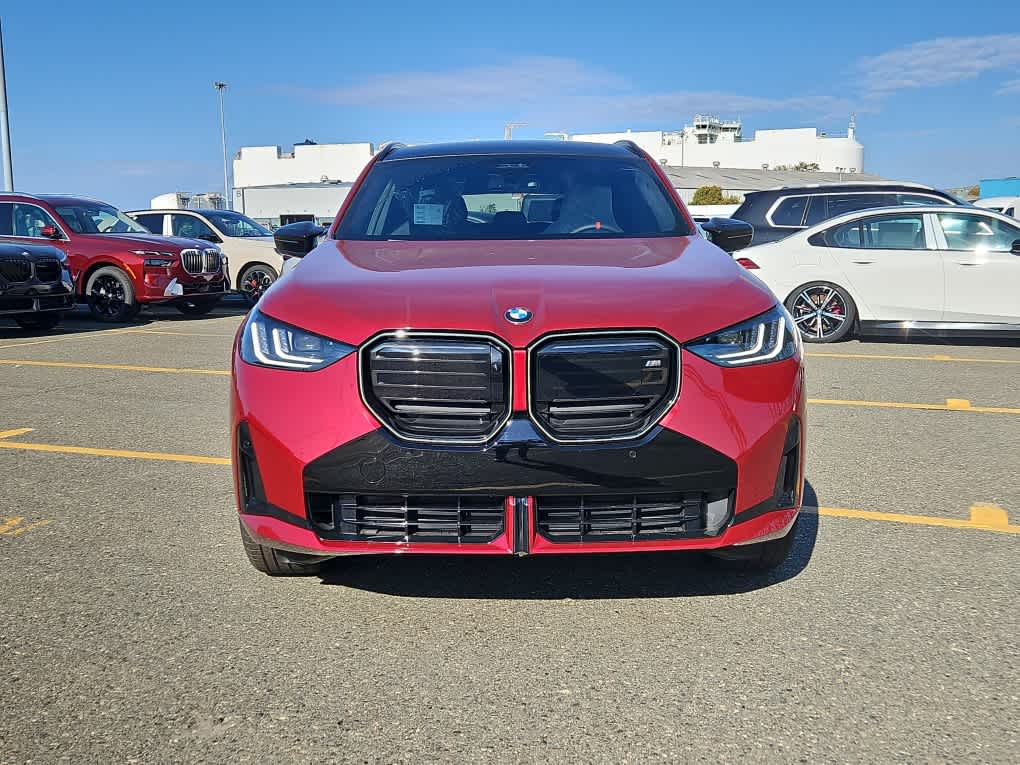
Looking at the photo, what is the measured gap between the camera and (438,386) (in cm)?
295

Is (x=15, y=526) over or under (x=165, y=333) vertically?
under

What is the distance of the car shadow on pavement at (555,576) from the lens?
346 cm

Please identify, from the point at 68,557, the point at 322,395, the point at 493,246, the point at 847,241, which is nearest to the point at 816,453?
the point at 493,246

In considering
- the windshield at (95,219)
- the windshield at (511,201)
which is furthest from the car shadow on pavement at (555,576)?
the windshield at (95,219)

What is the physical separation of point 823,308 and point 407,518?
9060mm

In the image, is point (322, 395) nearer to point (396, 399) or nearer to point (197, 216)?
point (396, 399)

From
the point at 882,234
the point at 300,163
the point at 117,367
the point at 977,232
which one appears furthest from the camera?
the point at 300,163

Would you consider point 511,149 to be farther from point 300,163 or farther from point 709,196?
point 300,163

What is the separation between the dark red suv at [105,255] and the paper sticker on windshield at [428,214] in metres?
10.3

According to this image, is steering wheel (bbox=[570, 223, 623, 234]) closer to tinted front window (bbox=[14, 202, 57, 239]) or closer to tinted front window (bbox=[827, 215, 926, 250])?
tinted front window (bbox=[827, 215, 926, 250])

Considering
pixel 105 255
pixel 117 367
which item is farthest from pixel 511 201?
pixel 105 255

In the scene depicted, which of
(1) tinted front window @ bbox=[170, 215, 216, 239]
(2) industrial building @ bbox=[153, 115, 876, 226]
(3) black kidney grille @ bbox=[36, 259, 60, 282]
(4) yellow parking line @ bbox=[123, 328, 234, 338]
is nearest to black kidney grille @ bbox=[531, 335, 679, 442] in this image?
(4) yellow parking line @ bbox=[123, 328, 234, 338]

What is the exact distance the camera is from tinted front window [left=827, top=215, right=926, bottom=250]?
1082 centimetres

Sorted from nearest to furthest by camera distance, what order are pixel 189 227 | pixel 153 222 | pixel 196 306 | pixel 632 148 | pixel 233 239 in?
pixel 632 148 → pixel 196 306 → pixel 233 239 → pixel 189 227 → pixel 153 222
